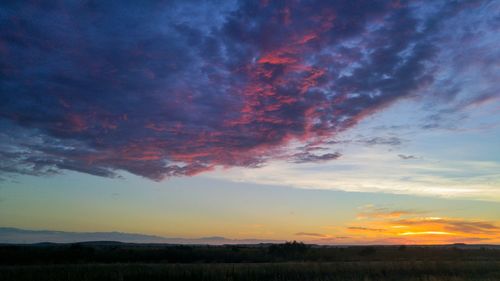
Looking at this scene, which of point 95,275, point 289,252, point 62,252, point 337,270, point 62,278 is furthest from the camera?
point 289,252

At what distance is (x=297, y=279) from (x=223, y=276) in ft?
14.7

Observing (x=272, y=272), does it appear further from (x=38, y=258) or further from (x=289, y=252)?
(x=289, y=252)

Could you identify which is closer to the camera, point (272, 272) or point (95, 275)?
point (95, 275)

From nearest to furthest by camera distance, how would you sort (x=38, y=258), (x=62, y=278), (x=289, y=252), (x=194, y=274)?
1. (x=62, y=278)
2. (x=194, y=274)
3. (x=38, y=258)
4. (x=289, y=252)

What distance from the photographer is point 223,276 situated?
2562cm

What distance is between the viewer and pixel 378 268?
107ft

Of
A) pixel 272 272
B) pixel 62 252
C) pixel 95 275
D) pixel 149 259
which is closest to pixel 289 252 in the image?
pixel 149 259

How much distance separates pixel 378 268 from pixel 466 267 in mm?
8293

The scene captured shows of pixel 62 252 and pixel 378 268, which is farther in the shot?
pixel 62 252

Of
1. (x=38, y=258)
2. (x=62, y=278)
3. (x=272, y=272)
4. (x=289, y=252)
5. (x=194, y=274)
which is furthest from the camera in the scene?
(x=289, y=252)

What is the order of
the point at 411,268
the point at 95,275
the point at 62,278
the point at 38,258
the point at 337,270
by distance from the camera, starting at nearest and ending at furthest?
the point at 62,278, the point at 95,275, the point at 337,270, the point at 411,268, the point at 38,258

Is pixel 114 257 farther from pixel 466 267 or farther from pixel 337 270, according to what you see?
A: pixel 466 267

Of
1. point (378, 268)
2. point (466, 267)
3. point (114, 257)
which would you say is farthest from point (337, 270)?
point (114, 257)

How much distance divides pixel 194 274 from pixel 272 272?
5667 millimetres
